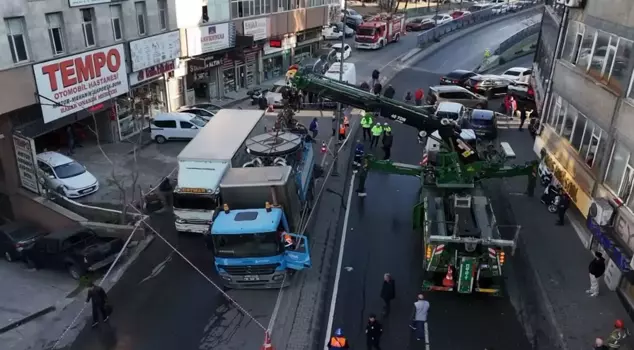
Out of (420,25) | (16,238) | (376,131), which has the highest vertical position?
(420,25)

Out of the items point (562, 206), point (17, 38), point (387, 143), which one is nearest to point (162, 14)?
point (17, 38)

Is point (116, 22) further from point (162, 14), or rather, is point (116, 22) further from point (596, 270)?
point (596, 270)

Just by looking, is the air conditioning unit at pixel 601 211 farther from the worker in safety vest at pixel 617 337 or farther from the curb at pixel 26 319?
the curb at pixel 26 319

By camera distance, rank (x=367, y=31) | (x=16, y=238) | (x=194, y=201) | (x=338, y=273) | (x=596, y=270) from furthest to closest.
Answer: (x=367, y=31), (x=16, y=238), (x=194, y=201), (x=338, y=273), (x=596, y=270)

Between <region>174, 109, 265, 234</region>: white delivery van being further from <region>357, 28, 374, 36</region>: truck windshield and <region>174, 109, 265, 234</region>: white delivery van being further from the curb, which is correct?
<region>357, 28, 374, 36</region>: truck windshield

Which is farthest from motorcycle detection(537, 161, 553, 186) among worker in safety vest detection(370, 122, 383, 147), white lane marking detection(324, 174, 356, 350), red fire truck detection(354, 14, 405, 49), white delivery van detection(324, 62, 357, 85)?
red fire truck detection(354, 14, 405, 49)

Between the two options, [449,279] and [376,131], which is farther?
[376,131]

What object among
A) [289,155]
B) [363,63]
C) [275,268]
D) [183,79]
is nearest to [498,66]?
[363,63]
